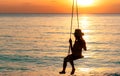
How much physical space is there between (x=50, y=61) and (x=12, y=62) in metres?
4.36

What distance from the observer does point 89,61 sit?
125ft

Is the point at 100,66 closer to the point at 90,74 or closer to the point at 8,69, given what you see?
the point at 90,74

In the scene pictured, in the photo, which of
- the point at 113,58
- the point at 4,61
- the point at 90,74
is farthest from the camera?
the point at 113,58

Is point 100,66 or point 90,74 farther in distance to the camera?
point 100,66

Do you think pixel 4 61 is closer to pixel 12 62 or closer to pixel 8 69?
pixel 12 62

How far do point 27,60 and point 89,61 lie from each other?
24.0ft

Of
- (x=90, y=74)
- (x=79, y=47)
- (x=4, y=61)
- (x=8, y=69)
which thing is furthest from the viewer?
(x=4, y=61)

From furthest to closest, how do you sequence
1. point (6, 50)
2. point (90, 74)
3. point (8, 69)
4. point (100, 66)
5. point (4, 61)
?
point (6, 50) < point (4, 61) < point (100, 66) < point (8, 69) < point (90, 74)

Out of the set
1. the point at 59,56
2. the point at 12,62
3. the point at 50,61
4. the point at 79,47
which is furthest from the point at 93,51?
the point at 79,47

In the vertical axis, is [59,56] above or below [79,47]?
below

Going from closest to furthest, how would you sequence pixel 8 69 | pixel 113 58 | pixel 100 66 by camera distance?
pixel 8 69 → pixel 100 66 → pixel 113 58

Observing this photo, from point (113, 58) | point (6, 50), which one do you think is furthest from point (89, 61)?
point (6, 50)

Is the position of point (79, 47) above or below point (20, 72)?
above

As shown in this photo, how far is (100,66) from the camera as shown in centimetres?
3441
